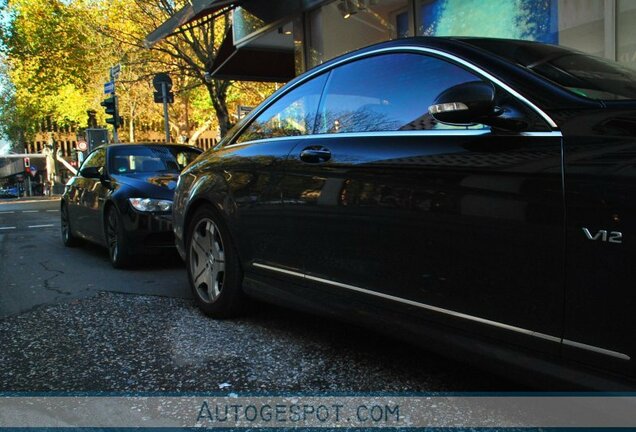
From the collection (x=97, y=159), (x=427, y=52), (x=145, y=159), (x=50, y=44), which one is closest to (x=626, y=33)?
(x=427, y=52)

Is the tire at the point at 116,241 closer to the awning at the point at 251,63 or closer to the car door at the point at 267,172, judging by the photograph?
the car door at the point at 267,172

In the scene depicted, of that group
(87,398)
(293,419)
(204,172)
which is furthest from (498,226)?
(204,172)

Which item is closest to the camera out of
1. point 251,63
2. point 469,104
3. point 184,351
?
point 469,104

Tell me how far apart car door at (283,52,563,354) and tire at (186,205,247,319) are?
0.76m

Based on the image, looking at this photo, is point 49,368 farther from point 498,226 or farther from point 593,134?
point 593,134

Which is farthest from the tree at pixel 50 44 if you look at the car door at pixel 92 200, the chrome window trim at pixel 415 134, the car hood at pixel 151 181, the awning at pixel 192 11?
the chrome window trim at pixel 415 134

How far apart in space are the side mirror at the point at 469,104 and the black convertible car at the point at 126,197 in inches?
170

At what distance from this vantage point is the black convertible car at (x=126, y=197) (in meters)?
6.00

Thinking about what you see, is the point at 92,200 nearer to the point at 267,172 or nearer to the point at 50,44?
the point at 267,172

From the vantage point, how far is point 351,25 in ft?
29.7

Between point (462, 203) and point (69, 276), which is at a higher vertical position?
point (462, 203)

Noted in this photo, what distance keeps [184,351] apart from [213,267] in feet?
2.43

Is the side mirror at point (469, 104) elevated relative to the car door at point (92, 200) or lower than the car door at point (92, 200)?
elevated

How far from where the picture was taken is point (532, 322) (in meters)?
2.09
